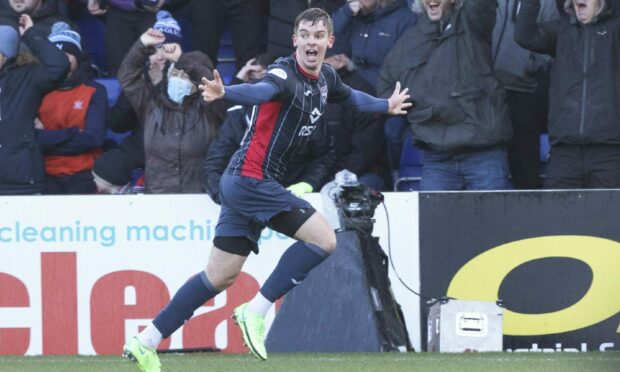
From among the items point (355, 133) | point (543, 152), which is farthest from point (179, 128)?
point (543, 152)

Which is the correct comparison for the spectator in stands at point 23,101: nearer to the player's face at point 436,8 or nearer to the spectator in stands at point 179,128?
the spectator in stands at point 179,128

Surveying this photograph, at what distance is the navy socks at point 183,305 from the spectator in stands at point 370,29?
3.69 meters

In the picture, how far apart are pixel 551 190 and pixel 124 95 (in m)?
3.43

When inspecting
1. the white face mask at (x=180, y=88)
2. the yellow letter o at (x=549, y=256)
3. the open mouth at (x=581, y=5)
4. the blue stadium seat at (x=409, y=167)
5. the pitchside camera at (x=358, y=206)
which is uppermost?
the open mouth at (x=581, y=5)

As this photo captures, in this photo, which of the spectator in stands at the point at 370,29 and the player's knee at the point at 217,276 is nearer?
the player's knee at the point at 217,276

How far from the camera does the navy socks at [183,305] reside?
288 inches

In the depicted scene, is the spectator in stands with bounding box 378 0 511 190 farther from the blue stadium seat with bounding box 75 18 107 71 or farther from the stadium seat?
the blue stadium seat with bounding box 75 18 107 71

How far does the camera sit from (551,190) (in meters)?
9.32

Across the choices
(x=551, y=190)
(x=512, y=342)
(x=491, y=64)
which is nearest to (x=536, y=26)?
(x=491, y=64)

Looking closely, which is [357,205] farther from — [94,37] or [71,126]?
[94,37]

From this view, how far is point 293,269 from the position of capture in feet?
24.2

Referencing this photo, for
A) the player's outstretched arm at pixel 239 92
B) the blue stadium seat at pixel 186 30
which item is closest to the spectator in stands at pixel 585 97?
the player's outstretched arm at pixel 239 92

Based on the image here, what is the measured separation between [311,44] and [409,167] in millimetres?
3510

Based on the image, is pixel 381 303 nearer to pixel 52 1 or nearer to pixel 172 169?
pixel 172 169
